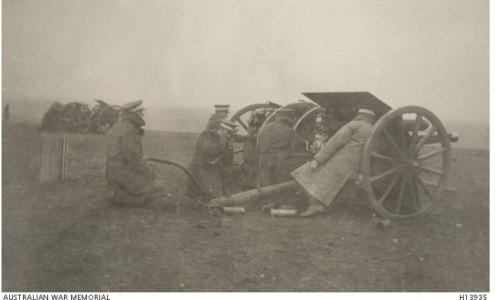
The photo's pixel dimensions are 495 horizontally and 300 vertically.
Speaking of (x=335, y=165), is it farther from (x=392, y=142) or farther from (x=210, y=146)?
(x=210, y=146)

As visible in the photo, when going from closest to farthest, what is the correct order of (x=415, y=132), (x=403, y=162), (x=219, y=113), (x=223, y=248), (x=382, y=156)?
1. (x=223, y=248)
2. (x=382, y=156)
3. (x=415, y=132)
4. (x=403, y=162)
5. (x=219, y=113)

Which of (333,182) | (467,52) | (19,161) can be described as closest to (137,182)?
(333,182)

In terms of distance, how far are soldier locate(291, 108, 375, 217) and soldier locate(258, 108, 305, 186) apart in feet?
3.23

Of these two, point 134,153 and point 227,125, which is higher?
point 227,125

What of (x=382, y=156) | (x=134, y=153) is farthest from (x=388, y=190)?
(x=134, y=153)

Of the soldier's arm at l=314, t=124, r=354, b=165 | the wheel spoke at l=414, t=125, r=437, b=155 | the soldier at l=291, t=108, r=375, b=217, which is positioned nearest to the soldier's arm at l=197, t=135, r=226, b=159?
the soldier at l=291, t=108, r=375, b=217

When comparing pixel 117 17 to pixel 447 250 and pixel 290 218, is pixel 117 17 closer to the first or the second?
pixel 290 218

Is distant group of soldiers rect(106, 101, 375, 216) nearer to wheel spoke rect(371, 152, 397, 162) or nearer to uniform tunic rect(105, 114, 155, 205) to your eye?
uniform tunic rect(105, 114, 155, 205)

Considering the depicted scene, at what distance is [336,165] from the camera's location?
570cm

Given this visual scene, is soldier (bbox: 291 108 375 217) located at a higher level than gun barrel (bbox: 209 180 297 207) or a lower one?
higher

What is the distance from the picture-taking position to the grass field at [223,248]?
440 centimetres

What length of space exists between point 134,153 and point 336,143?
2.45 m

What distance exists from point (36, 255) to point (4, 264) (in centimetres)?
41

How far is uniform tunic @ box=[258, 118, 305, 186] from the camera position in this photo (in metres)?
6.74
